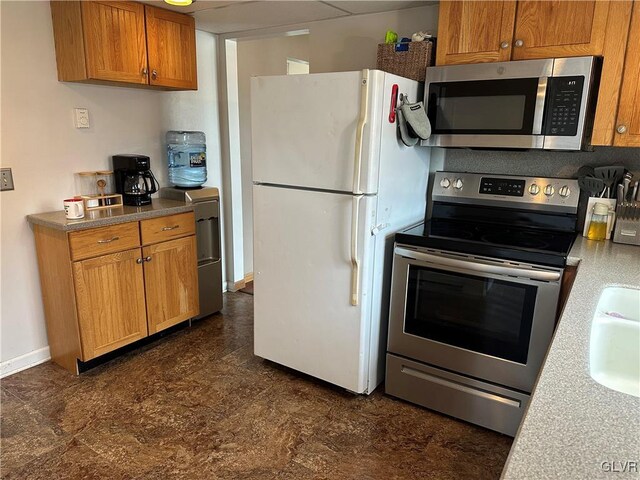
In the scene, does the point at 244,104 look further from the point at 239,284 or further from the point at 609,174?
the point at 609,174

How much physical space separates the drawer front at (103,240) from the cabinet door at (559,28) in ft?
7.38

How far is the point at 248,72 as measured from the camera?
158 inches

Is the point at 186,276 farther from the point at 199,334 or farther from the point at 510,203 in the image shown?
the point at 510,203

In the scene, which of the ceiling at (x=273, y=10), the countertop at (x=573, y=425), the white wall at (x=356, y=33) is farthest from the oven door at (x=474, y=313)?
the ceiling at (x=273, y=10)

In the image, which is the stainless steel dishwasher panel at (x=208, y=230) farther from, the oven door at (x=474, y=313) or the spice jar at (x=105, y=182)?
the oven door at (x=474, y=313)

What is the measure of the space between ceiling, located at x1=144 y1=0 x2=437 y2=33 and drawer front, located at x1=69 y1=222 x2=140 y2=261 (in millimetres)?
1367

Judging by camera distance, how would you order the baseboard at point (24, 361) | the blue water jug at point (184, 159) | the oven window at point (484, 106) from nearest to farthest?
the oven window at point (484, 106)
the baseboard at point (24, 361)
the blue water jug at point (184, 159)

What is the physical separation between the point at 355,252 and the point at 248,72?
2600mm

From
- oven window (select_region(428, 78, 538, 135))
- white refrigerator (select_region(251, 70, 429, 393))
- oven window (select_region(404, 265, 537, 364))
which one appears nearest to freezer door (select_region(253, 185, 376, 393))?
white refrigerator (select_region(251, 70, 429, 393))

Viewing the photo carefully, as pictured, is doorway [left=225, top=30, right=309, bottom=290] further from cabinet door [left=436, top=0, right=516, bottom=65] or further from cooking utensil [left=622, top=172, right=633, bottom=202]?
cooking utensil [left=622, top=172, right=633, bottom=202]

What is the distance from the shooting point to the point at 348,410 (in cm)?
228

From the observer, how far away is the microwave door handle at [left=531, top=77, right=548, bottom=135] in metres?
1.98

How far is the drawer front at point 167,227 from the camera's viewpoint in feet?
8.88

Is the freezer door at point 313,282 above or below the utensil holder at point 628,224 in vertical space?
below
